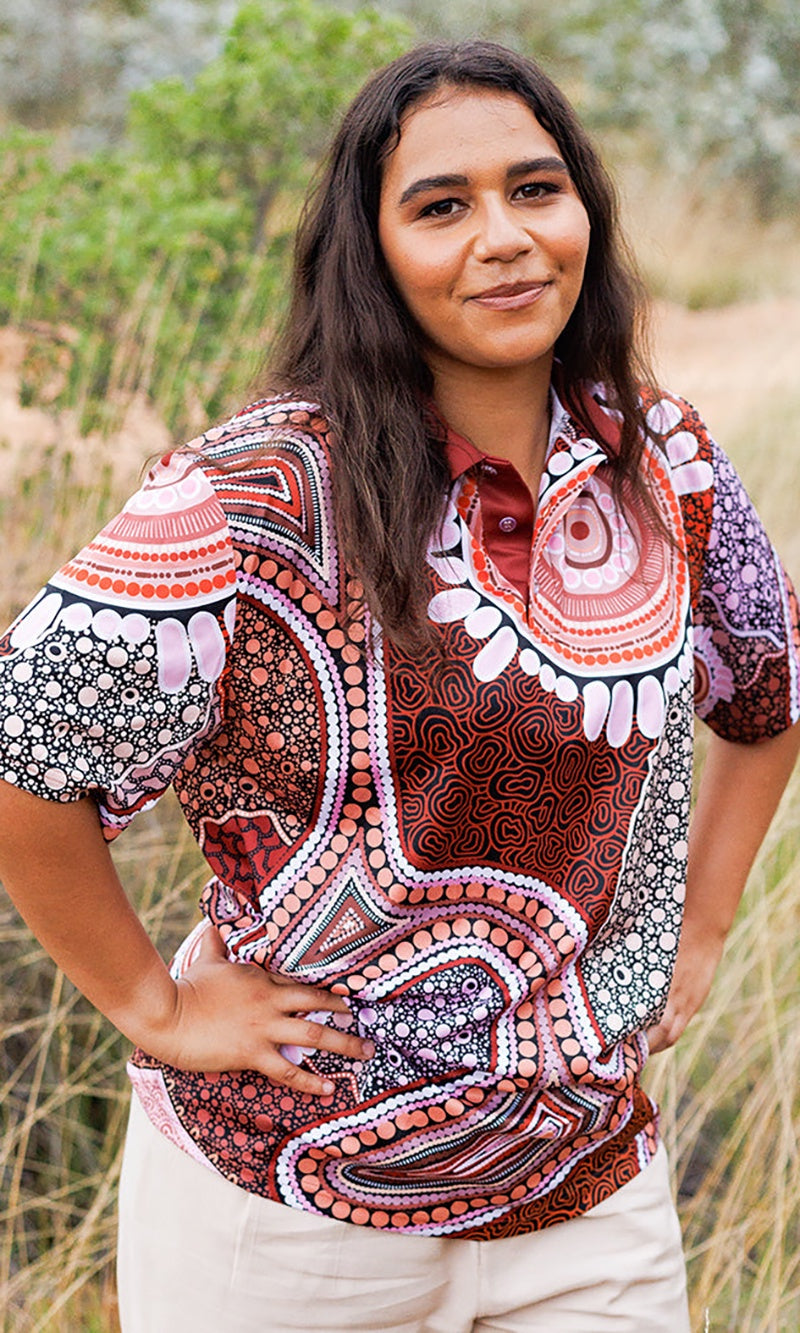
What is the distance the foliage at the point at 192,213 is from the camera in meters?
3.58

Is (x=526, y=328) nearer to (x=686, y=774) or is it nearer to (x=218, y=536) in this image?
(x=218, y=536)

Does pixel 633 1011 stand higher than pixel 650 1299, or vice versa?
pixel 633 1011

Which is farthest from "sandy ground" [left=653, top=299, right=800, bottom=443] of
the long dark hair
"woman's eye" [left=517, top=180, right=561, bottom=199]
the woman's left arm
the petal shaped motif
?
the petal shaped motif

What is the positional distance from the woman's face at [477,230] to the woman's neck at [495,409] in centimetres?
3

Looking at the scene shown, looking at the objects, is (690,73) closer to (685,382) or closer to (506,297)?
(685,382)

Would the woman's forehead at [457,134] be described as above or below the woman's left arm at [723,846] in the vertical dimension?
above

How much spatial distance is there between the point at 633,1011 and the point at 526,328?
68cm

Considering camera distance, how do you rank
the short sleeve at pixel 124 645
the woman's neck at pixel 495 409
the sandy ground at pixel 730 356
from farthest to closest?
the sandy ground at pixel 730 356 → the woman's neck at pixel 495 409 → the short sleeve at pixel 124 645

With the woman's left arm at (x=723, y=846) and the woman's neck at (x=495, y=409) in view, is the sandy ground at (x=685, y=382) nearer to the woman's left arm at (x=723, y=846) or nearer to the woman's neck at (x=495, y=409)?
the woman's neck at (x=495, y=409)

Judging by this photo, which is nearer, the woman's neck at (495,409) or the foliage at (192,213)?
the woman's neck at (495,409)

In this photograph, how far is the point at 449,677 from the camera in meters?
1.33

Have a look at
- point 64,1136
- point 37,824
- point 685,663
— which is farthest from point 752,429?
point 37,824

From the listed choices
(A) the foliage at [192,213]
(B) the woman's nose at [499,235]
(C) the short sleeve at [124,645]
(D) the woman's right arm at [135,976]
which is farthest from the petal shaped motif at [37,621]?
(A) the foliage at [192,213]

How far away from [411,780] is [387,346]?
421mm
